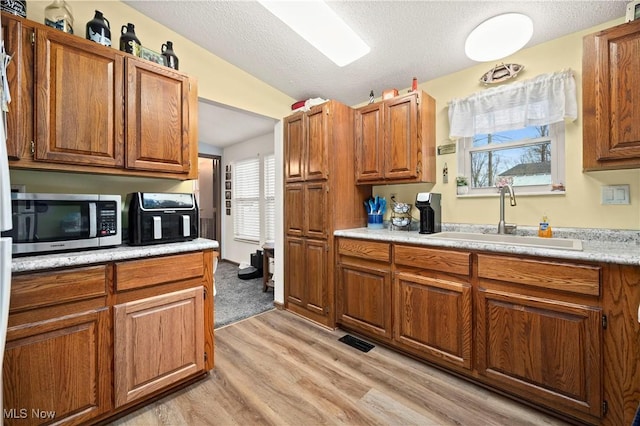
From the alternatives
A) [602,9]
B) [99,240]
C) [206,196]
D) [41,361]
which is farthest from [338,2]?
[206,196]

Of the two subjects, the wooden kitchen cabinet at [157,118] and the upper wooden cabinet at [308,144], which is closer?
the wooden kitchen cabinet at [157,118]

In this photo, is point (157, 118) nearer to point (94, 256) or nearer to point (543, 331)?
point (94, 256)

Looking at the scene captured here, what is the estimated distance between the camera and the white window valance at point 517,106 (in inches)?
74.7

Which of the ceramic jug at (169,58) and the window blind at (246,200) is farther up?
the ceramic jug at (169,58)

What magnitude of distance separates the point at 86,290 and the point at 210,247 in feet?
2.14

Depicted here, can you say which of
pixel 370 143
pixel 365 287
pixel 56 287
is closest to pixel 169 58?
pixel 56 287

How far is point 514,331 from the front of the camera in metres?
1.59

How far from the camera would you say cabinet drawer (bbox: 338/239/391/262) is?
218 cm

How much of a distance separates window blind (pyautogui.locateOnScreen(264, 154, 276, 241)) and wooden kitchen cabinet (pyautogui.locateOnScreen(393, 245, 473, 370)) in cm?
291

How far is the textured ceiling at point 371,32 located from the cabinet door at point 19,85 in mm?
888

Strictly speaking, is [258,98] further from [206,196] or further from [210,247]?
[206,196]

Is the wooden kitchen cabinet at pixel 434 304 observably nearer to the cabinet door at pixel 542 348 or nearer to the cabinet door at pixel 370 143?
the cabinet door at pixel 542 348

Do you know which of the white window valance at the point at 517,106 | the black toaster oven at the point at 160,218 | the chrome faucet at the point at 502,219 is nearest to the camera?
the black toaster oven at the point at 160,218

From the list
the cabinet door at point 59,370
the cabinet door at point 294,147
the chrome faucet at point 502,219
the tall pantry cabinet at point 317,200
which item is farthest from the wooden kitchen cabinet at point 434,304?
the cabinet door at point 59,370
